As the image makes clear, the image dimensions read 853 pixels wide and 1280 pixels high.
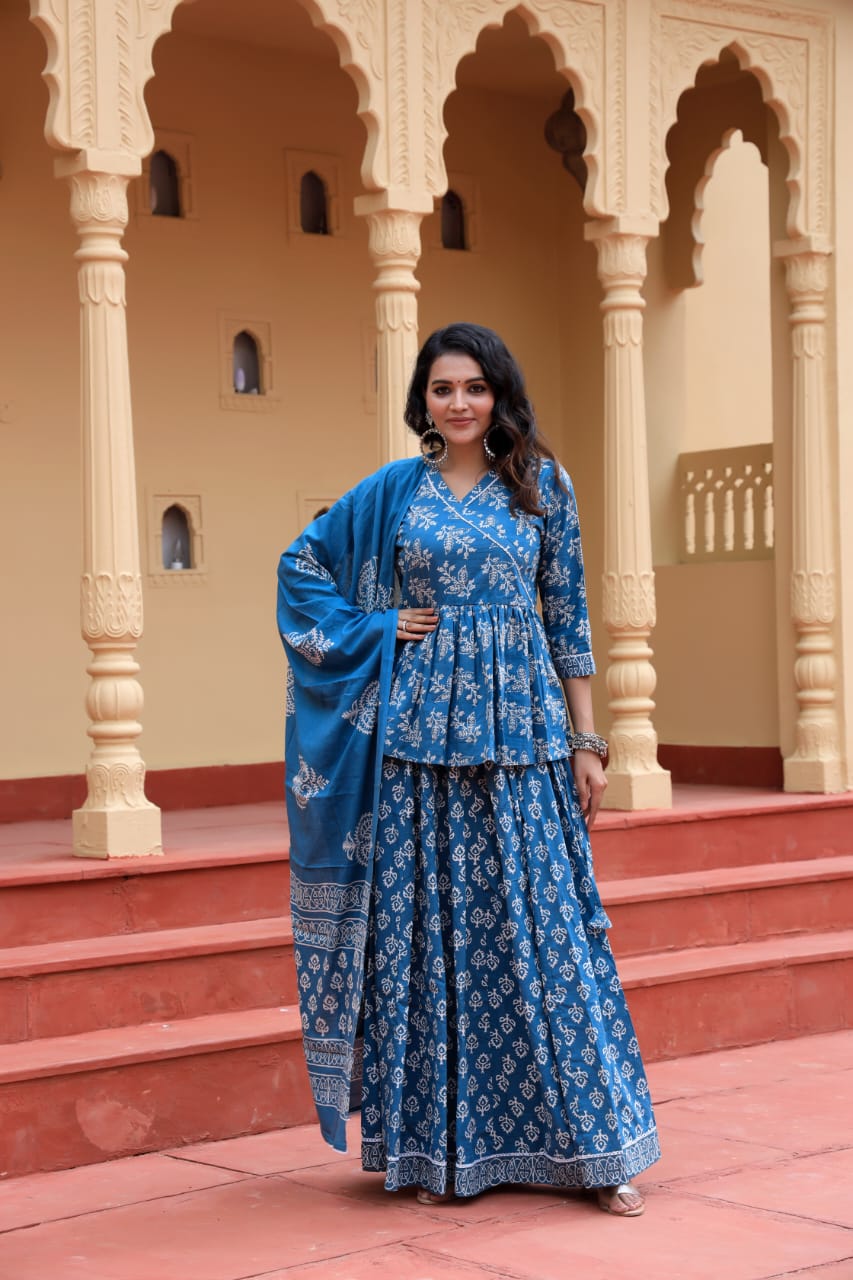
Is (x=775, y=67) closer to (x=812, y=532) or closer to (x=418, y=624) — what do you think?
(x=812, y=532)

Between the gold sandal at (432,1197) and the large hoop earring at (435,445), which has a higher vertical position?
the large hoop earring at (435,445)

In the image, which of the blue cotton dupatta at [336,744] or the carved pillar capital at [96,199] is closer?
the blue cotton dupatta at [336,744]

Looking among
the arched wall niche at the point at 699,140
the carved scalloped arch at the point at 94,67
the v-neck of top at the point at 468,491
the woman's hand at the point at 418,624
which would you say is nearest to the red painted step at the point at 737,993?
the woman's hand at the point at 418,624

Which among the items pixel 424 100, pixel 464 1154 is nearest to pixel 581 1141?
pixel 464 1154

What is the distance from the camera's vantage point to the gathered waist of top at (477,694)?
4.55 meters

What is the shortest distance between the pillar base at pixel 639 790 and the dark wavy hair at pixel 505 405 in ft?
10.3

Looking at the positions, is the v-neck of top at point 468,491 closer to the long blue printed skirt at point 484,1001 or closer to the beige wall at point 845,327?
the long blue printed skirt at point 484,1001

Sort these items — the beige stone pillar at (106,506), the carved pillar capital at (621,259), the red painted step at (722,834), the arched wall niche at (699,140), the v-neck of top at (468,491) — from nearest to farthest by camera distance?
the v-neck of top at (468,491) < the beige stone pillar at (106,506) < the red painted step at (722,834) < the carved pillar capital at (621,259) < the arched wall niche at (699,140)

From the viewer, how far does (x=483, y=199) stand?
380 inches

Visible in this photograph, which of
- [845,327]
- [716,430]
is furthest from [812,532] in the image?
[716,430]

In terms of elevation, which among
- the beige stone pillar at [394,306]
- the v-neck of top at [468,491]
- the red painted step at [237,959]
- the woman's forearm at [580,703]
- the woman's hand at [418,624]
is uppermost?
the beige stone pillar at [394,306]

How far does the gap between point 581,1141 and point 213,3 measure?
547cm

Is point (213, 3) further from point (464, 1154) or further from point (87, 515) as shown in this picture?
point (464, 1154)

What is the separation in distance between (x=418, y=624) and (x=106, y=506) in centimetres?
210
